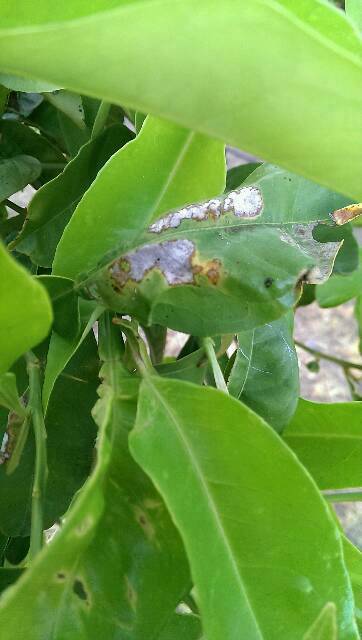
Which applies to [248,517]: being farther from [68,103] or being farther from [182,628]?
[68,103]

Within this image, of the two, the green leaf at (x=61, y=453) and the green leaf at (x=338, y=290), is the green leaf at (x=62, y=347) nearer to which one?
the green leaf at (x=61, y=453)

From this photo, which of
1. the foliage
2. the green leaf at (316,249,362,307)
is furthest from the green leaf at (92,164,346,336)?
the green leaf at (316,249,362,307)

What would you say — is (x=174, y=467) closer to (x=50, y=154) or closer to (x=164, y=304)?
(x=164, y=304)

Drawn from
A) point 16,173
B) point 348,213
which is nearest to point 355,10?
point 348,213

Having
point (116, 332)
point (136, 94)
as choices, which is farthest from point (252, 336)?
point (136, 94)

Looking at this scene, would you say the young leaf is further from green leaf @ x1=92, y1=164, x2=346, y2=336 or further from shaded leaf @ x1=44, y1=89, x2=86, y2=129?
shaded leaf @ x1=44, y1=89, x2=86, y2=129
